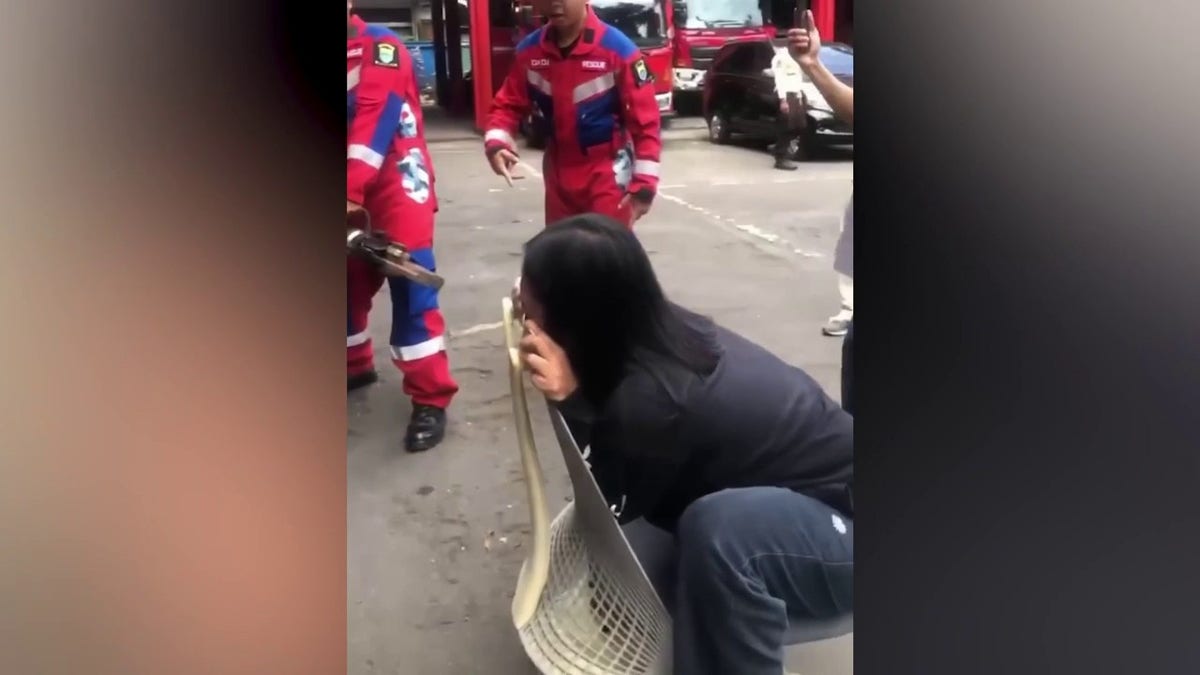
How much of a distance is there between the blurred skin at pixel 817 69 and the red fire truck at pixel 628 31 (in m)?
0.11

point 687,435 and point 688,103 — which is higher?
point 688,103

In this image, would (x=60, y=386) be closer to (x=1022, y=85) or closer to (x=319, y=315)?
(x=319, y=315)

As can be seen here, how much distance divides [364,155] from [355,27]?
0.10m

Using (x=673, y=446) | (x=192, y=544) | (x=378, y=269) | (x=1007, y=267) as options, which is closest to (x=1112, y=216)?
(x=1007, y=267)

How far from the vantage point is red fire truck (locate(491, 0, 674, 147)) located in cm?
81

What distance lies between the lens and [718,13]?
837 millimetres

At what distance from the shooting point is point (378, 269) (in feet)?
2.68

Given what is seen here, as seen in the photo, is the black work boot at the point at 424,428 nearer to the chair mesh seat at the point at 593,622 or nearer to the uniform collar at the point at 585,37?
the chair mesh seat at the point at 593,622

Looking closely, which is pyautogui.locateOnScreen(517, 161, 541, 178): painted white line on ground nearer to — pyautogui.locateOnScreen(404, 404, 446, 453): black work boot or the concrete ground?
the concrete ground

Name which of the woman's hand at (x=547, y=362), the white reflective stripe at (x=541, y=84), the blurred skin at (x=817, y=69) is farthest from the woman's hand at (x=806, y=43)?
the woman's hand at (x=547, y=362)

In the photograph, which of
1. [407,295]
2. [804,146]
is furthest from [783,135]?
[407,295]

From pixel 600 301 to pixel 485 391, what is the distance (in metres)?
0.13

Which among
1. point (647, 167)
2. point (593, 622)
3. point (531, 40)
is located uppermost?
point (531, 40)

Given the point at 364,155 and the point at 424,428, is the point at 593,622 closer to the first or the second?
the point at 424,428
